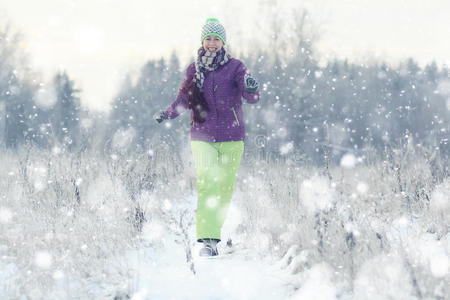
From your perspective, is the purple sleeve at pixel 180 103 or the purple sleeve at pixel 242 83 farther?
the purple sleeve at pixel 180 103

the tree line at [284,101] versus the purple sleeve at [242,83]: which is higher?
the tree line at [284,101]

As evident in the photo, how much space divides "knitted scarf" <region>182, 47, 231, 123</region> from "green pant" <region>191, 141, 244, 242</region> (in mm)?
276

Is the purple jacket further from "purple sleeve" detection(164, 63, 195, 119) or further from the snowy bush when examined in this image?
the snowy bush

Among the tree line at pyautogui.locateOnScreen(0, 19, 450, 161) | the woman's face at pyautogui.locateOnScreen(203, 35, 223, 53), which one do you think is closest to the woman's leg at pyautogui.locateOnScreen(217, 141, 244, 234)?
the woman's face at pyautogui.locateOnScreen(203, 35, 223, 53)

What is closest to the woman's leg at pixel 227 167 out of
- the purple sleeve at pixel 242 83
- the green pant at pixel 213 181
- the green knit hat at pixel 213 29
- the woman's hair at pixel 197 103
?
the green pant at pixel 213 181

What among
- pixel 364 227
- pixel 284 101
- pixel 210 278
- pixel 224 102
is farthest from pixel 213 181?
pixel 284 101

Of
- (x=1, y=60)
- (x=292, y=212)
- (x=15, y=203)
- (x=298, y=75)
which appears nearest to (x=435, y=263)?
(x=292, y=212)

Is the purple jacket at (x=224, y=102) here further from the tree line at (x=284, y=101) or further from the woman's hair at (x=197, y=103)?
the tree line at (x=284, y=101)

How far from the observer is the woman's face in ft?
12.5

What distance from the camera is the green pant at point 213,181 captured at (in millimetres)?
3621

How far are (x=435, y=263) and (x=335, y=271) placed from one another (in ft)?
1.90

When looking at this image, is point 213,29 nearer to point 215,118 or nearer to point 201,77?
point 201,77

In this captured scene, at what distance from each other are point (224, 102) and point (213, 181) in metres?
0.69

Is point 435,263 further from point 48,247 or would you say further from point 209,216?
point 48,247
